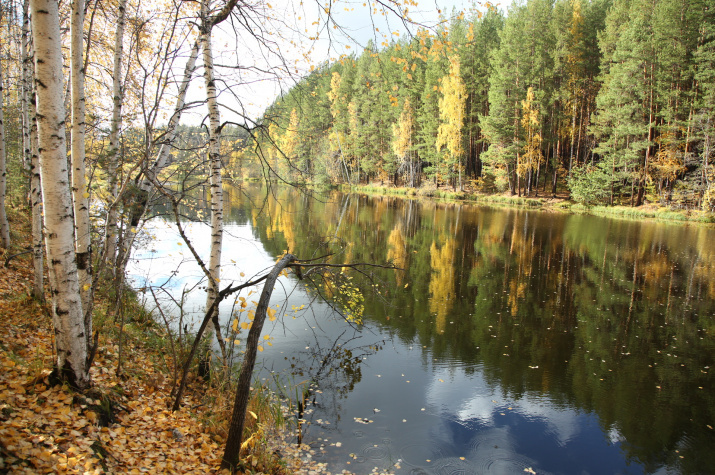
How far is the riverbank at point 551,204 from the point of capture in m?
24.2

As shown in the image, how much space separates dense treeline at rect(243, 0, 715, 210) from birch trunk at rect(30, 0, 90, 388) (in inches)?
536

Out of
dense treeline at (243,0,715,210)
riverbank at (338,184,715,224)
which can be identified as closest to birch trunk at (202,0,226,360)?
dense treeline at (243,0,715,210)

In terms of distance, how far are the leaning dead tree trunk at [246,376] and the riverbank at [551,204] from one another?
14.8 m

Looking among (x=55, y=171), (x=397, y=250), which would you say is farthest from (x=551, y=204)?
(x=55, y=171)

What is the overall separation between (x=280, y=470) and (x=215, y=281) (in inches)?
90.2

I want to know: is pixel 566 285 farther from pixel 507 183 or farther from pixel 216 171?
pixel 507 183

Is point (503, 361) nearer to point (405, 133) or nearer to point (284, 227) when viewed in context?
point (284, 227)

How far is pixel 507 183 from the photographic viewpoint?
119ft

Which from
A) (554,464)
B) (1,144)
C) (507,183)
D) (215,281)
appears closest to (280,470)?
(215,281)

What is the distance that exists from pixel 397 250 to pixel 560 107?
28.5 metres

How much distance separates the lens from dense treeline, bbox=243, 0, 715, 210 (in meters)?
25.8

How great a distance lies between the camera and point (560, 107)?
35.7 metres

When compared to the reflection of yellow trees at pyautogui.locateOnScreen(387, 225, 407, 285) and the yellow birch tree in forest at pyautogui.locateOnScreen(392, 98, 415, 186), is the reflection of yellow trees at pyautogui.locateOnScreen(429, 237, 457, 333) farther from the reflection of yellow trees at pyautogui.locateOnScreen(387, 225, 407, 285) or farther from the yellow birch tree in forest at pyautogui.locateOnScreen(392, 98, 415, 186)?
the yellow birch tree in forest at pyautogui.locateOnScreen(392, 98, 415, 186)

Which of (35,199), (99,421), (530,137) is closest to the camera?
(99,421)
